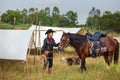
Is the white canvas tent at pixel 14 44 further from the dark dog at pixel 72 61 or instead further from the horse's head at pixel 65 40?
the horse's head at pixel 65 40

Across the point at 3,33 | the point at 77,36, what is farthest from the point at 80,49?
the point at 3,33

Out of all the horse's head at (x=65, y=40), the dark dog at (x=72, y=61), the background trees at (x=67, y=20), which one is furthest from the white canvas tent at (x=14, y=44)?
the background trees at (x=67, y=20)

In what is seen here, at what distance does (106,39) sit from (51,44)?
92.9 inches

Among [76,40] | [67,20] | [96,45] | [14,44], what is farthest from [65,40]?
[67,20]

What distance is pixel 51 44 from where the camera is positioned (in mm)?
10969

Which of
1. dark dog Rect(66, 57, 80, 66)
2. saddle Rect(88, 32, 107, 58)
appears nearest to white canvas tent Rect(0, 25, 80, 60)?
dark dog Rect(66, 57, 80, 66)

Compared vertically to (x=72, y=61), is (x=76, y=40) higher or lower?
higher

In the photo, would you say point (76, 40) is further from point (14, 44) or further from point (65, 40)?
point (14, 44)

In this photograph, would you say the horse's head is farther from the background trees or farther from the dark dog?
the background trees

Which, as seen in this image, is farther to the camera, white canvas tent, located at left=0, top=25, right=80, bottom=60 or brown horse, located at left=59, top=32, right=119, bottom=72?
white canvas tent, located at left=0, top=25, right=80, bottom=60

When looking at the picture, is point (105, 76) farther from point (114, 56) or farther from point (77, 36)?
point (114, 56)

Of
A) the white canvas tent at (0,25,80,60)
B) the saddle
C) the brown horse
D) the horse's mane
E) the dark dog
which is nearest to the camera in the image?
the brown horse

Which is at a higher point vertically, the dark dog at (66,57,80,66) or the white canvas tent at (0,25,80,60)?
the white canvas tent at (0,25,80,60)

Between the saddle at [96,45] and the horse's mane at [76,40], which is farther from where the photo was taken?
the saddle at [96,45]
